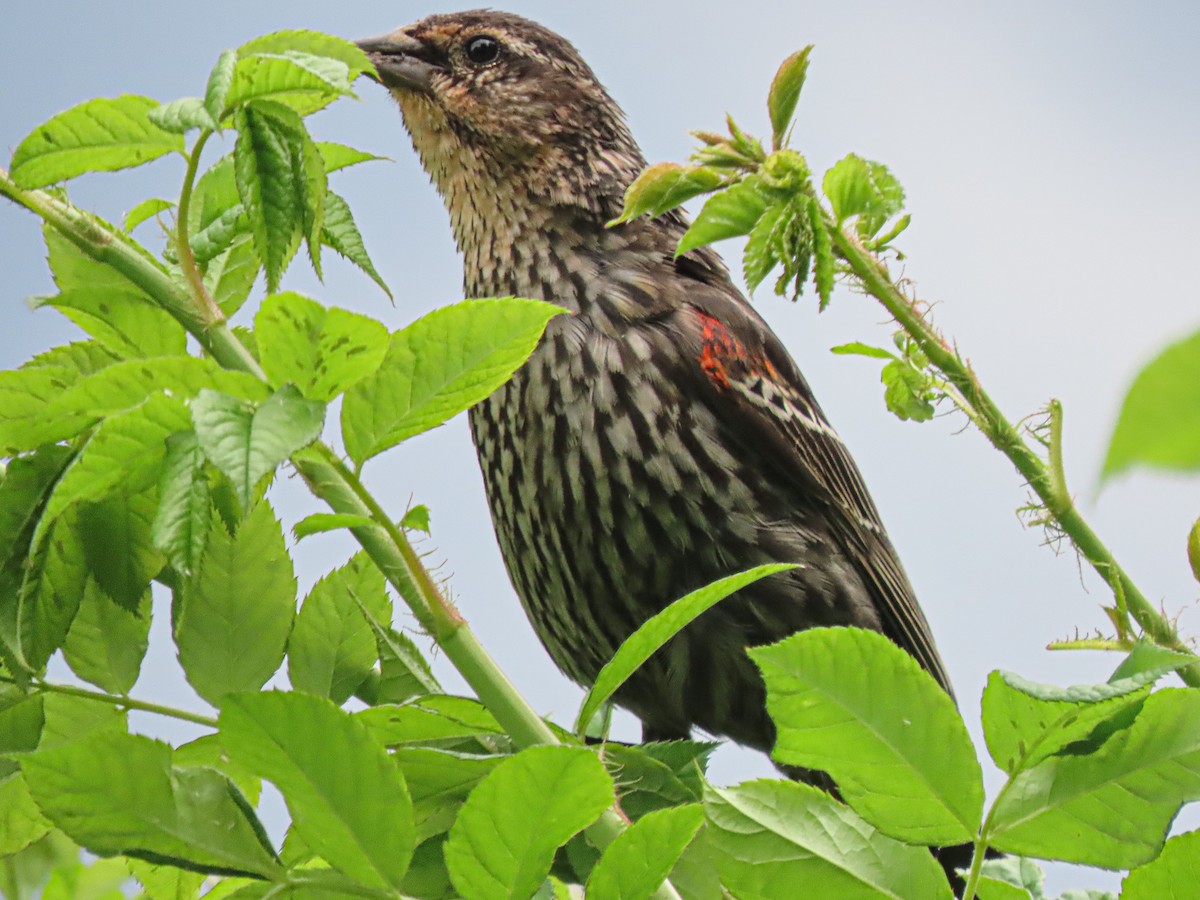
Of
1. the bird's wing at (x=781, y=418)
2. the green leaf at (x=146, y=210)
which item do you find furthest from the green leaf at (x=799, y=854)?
the bird's wing at (x=781, y=418)

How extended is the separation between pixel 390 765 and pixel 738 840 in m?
0.19

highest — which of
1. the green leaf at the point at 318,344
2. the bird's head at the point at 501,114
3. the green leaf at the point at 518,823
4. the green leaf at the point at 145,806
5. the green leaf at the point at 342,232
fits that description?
the bird's head at the point at 501,114

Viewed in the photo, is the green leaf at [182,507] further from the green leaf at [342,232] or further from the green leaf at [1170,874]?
the green leaf at [1170,874]

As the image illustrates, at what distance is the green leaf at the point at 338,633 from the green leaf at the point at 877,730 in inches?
16.4

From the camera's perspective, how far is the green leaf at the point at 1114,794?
2.37 ft

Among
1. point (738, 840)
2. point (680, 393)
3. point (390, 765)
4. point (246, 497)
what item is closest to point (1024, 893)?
point (738, 840)

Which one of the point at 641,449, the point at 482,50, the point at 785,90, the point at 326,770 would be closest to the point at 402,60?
the point at 482,50

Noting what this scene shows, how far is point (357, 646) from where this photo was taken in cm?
105

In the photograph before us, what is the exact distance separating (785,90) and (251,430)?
531 mm

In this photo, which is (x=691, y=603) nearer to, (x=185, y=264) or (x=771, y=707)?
(x=771, y=707)

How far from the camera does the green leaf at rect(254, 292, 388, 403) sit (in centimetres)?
75

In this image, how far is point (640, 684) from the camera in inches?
109

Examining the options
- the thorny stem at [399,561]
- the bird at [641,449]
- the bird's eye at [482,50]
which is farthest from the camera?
the bird's eye at [482,50]

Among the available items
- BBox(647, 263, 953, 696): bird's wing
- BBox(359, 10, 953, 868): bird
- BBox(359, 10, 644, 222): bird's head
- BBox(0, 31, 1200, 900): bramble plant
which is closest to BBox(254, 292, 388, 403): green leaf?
BBox(0, 31, 1200, 900): bramble plant
